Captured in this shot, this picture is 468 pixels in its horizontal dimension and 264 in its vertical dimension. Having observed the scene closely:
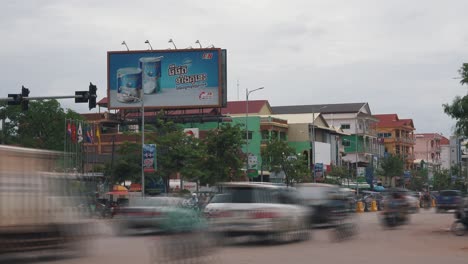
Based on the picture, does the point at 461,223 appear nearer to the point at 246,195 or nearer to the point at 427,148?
the point at 246,195

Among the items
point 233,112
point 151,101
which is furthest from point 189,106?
point 233,112

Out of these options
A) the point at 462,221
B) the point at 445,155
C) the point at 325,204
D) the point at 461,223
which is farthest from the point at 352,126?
the point at 325,204

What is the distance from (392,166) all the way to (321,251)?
286 ft

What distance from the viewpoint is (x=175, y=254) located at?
12.5 metres

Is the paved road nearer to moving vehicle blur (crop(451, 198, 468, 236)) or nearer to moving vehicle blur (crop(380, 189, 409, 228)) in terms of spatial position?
moving vehicle blur (crop(451, 198, 468, 236))

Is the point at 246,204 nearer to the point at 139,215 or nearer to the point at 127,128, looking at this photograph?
the point at 139,215

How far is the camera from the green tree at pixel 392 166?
349ft

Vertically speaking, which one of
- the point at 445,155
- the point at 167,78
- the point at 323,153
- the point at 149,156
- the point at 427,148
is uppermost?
the point at 167,78

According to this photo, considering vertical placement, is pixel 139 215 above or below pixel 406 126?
below

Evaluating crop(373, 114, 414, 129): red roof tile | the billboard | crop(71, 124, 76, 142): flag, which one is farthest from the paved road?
crop(373, 114, 414, 129): red roof tile

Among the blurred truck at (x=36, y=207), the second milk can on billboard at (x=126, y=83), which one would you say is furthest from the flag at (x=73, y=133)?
the blurred truck at (x=36, y=207)

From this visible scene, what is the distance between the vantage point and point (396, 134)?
421 ft

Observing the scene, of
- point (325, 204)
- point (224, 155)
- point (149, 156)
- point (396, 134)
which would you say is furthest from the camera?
point (396, 134)

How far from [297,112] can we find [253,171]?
45376mm
